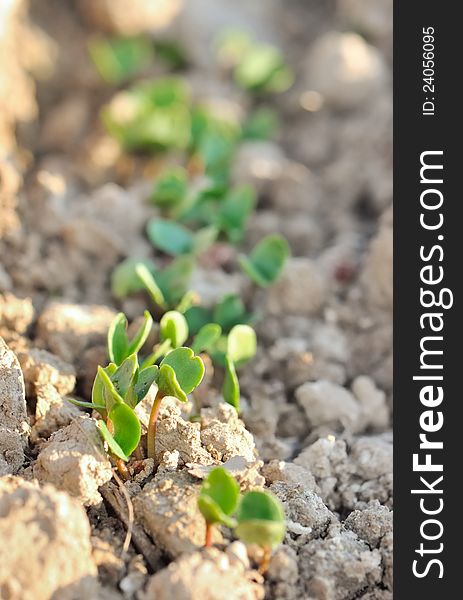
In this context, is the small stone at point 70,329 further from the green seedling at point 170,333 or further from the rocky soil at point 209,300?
the green seedling at point 170,333

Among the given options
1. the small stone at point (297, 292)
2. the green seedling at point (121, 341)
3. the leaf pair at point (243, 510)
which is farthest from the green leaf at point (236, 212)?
the leaf pair at point (243, 510)

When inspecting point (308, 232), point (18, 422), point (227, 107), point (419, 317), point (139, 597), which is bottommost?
point (139, 597)

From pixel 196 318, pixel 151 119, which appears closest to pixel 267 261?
pixel 196 318

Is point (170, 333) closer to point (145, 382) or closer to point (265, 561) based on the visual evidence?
point (145, 382)

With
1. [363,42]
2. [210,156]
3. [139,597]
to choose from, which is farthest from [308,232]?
[139,597]

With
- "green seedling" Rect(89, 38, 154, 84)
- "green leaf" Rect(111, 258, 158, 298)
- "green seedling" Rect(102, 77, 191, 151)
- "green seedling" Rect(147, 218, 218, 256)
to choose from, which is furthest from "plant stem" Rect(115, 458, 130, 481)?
"green seedling" Rect(89, 38, 154, 84)

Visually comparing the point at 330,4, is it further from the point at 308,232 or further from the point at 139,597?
the point at 139,597
